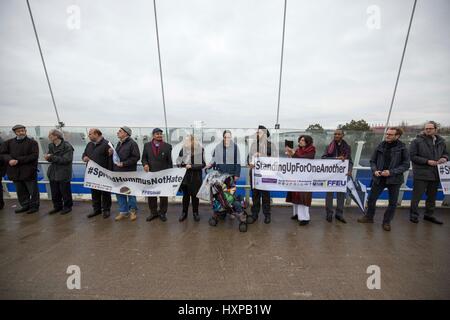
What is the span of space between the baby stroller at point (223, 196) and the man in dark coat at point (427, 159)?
3.54 metres

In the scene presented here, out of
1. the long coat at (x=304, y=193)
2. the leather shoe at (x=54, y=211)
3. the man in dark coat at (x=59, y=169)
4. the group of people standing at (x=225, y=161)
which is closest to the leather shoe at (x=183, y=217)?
the group of people standing at (x=225, y=161)

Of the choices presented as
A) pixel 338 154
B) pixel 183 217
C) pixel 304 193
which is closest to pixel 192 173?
pixel 183 217

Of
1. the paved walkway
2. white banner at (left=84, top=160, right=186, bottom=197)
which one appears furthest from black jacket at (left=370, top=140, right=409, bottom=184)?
white banner at (left=84, top=160, right=186, bottom=197)

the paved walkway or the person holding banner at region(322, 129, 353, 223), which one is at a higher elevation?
the person holding banner at region(322, 129, 353, 223)

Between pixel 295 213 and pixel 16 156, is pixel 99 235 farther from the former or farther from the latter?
pixel 295 213

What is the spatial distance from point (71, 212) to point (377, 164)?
6502 mm

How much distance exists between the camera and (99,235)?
3480 mm

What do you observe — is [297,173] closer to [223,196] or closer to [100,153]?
[223,196]

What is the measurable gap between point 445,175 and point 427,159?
0.81 meters

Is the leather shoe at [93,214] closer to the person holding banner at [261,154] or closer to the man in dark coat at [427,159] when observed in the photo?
the person holding banner at [261,154]

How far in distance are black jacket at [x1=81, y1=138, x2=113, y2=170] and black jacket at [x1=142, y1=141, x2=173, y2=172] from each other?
0.85 metres

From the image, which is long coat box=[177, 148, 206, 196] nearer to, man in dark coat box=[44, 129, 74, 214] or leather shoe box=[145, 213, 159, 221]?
leather shoe box=[145, 213, 159, 221]

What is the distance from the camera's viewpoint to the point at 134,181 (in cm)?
428

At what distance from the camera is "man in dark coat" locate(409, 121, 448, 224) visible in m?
3.97
